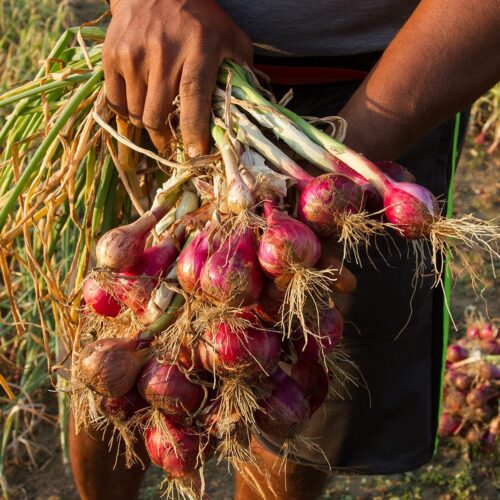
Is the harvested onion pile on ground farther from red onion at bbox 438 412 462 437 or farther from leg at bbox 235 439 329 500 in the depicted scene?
leg at bbox 235 439 329 500

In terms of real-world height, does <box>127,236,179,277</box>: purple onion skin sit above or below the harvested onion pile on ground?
above

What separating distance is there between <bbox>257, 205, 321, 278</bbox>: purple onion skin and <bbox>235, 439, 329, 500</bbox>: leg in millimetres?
697

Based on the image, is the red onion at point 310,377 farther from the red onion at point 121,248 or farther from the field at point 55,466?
the field at point 55,466

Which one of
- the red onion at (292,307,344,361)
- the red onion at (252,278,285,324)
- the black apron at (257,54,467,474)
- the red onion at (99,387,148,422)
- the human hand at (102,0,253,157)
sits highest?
the human hand at (102,0,253,157)

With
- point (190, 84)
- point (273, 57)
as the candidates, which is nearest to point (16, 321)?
point (190, 84)

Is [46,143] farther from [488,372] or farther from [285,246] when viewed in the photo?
[488,372]

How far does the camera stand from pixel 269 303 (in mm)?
1115

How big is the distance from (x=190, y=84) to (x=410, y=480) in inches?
66.8

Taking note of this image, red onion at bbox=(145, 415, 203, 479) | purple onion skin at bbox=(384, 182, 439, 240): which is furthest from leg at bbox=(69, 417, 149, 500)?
purple onion skin at bbox=(384, 182, 439, 240)

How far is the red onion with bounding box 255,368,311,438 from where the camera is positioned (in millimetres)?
1151

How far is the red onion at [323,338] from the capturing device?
3.87 feet

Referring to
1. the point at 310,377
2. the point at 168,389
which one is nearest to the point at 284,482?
the point at 310,377

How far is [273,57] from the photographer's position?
1.51 metres

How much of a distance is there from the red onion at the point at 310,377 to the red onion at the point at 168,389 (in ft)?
0.52
